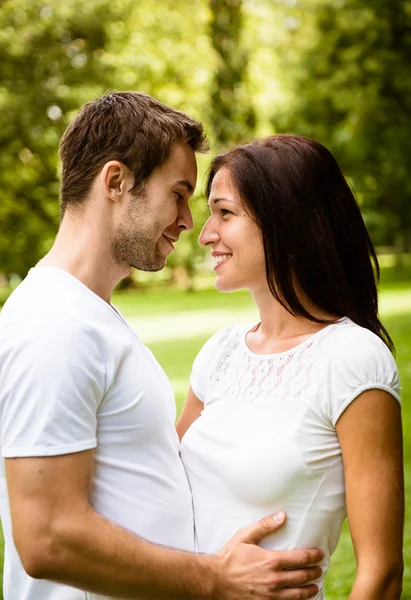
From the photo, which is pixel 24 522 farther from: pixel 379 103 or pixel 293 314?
pixel 379 103

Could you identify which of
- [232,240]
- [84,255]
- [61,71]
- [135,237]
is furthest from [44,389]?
[61,71]

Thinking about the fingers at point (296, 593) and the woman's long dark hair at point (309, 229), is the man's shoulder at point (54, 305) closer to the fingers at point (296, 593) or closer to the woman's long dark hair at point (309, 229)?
the woman's long dark hair at point (309, 229)

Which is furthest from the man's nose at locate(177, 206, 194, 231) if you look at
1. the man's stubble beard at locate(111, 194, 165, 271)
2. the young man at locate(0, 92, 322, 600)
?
the man's stubble beard at locate(111, 194, 165, 271)

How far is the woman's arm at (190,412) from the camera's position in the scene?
2680mm

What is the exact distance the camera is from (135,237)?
89.1 inches

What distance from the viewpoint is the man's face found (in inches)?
88.3

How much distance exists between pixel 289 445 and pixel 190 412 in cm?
66

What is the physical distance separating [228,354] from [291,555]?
0.74m

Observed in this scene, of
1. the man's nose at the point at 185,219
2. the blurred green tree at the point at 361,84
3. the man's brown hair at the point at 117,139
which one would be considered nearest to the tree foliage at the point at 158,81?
the blurred green tree at the point at 361,84

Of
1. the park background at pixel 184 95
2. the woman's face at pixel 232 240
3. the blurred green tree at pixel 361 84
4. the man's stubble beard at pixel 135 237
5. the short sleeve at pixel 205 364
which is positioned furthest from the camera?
the park background at pixel 184 95

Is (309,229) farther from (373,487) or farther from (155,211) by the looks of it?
(373,487)

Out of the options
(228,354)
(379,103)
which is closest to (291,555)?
(228,354)

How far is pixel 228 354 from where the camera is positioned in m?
2.61

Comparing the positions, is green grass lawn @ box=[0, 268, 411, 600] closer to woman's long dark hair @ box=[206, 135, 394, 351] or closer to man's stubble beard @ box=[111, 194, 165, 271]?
woman's long dark hair @ box=[206, 135, 394, 351]
